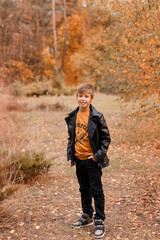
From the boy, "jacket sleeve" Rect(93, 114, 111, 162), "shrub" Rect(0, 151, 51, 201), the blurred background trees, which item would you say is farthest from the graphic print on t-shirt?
the blurred background trees

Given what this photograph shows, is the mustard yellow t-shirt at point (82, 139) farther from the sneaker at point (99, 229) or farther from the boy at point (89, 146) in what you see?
the sneaker at point (99, 229)

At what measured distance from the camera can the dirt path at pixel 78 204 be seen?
3055 millimetres

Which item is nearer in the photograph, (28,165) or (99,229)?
(99,229)

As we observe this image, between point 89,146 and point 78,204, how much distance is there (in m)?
1.42

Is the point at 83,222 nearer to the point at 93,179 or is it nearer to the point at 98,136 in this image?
the point at 93,179

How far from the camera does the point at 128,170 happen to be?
5.42 metres

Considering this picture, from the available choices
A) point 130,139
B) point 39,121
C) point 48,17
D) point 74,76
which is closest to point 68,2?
point 48,17

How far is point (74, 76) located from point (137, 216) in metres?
30.9

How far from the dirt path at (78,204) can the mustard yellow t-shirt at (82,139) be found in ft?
2.98

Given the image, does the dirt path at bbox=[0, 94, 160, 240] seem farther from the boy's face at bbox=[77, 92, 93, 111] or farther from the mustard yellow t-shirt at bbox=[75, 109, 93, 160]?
the boy's face at bbox=[77, 92, 93, 111]

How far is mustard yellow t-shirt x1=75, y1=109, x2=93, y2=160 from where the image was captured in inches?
114

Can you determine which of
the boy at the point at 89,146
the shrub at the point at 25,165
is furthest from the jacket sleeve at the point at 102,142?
the shrub at the point at 25,165

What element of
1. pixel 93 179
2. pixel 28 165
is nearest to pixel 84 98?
pixel 93 179

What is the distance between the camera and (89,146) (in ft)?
9.52
